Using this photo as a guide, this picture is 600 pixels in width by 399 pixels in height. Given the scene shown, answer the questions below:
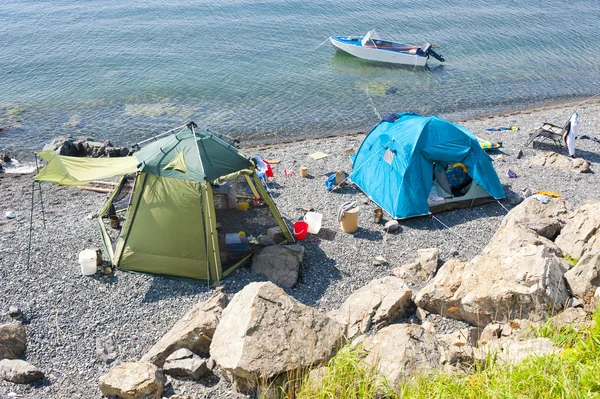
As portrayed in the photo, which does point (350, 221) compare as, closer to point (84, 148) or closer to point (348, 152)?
point (348, 152)

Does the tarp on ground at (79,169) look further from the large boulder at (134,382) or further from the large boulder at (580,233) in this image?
the large boulder at (580,233)

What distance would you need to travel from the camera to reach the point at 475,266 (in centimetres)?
941

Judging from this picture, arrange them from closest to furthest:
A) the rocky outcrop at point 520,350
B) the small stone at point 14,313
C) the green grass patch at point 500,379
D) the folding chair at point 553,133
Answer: the green grass patch at point 500,379, the rocky outcrop at point 520,350, the small stone at point 14,313, the folding chair at point 553,133

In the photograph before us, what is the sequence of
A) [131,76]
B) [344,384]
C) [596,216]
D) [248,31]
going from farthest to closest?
[248,31]
[131,76]
[596,216]
[344,384]

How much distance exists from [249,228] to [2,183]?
11.3 metres

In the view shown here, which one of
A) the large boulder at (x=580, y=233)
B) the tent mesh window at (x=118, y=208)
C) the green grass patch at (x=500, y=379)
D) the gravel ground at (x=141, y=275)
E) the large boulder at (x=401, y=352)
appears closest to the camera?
the green grass patch at (x=500, y=379)

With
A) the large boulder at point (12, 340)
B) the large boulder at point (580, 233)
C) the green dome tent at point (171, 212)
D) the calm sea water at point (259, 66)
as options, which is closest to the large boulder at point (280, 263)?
the green dome tent at point (171, 212)

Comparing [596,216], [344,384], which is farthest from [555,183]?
[344,384]

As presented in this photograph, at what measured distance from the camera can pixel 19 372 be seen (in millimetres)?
8281

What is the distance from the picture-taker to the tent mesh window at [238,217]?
471 inches

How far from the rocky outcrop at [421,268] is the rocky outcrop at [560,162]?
8.37m

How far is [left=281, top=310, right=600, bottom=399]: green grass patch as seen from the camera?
16.9 feet

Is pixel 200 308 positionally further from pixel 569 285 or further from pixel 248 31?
pixel 248 31

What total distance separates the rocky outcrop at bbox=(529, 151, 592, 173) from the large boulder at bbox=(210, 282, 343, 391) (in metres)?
12.9
